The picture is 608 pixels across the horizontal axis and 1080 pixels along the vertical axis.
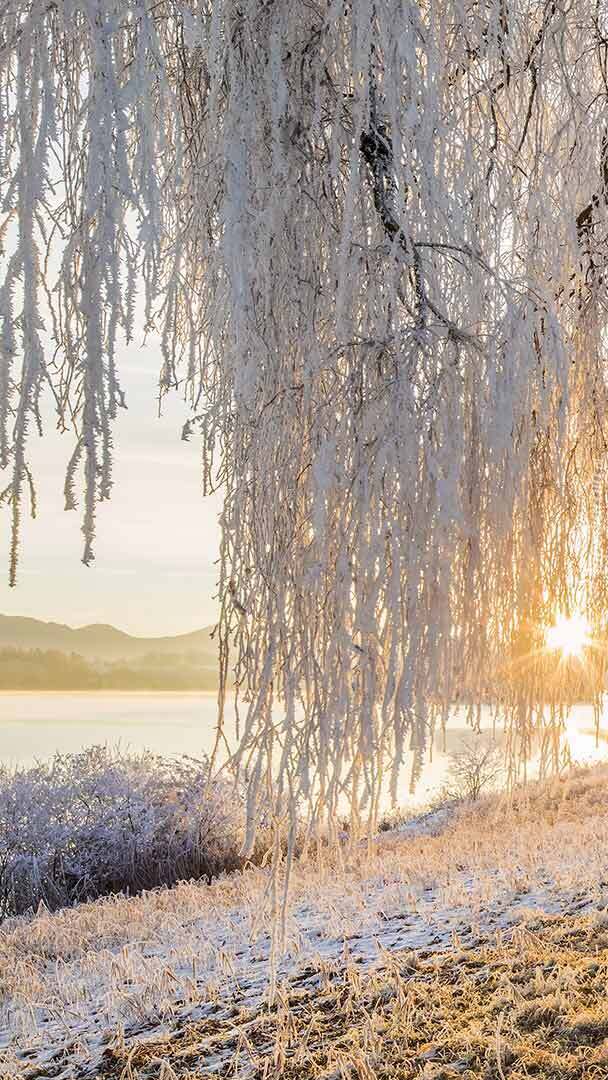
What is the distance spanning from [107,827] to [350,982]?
25.9 ft

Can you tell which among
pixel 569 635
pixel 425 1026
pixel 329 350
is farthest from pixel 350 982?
pixel 329 350

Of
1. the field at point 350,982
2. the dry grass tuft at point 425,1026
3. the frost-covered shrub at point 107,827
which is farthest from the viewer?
the frost-covered shrub at point 107,827

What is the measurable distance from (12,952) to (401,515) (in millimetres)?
6756

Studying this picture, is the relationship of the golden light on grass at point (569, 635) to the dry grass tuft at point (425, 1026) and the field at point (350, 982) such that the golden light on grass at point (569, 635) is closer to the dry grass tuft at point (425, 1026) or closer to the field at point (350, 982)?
the field at point (350, 982)

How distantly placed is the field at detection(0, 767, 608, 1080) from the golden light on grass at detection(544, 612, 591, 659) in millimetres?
1038

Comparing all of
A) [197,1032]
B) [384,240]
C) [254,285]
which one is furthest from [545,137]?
[197,1032]

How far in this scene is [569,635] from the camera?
4148 mm

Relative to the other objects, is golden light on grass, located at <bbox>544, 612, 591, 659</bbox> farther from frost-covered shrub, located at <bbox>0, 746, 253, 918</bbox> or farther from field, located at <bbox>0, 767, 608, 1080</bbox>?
frost-covered shrub, located at <bbox>0, 746, 253, 918</bbox>

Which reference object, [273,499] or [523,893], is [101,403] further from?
[523,893]

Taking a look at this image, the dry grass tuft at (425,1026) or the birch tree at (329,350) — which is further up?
the birch tree at (329,350)

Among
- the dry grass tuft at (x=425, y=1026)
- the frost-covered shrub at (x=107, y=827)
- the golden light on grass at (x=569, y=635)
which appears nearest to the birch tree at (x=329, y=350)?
the golden light on grass at (x=569, y=635)

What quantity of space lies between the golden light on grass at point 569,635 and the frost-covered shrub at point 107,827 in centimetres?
849

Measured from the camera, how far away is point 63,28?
97.7 inches

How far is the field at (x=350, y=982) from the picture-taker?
14.6 feet
